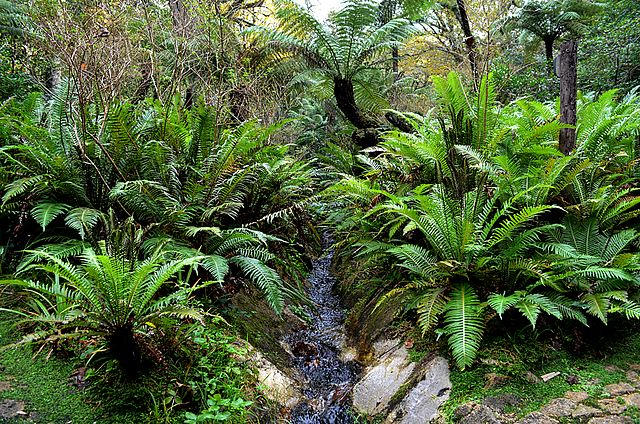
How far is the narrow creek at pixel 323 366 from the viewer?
269 centimetres

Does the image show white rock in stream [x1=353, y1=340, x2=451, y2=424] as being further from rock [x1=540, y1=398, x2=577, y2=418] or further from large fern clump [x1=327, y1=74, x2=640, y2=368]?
rock [x1=540, y1=398, x2=577, y2=418]

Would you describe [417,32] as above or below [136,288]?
above

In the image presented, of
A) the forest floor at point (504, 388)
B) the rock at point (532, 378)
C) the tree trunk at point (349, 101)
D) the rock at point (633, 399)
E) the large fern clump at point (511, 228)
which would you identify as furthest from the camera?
the tree trunk at point (349, 101)

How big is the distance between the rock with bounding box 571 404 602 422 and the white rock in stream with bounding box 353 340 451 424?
624 millimetres

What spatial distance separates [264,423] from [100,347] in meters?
1.02

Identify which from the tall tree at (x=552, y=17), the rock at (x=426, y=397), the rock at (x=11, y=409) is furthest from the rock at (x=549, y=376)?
the tall tree at (x=552, y=17)

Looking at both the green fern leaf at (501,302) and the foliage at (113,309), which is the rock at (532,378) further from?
the foliage at (113,309)

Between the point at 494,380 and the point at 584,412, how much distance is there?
1.42ft

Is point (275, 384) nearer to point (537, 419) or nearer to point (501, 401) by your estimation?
point (501, 401)

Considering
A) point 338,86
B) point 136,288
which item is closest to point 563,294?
point 136,288

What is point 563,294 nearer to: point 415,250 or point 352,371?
point 415,250

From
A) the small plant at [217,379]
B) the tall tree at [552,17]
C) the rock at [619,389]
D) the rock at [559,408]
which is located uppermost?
the tall tree at [552,17]

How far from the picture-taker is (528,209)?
99.6 inches

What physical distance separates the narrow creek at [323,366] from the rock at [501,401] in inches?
35.4
